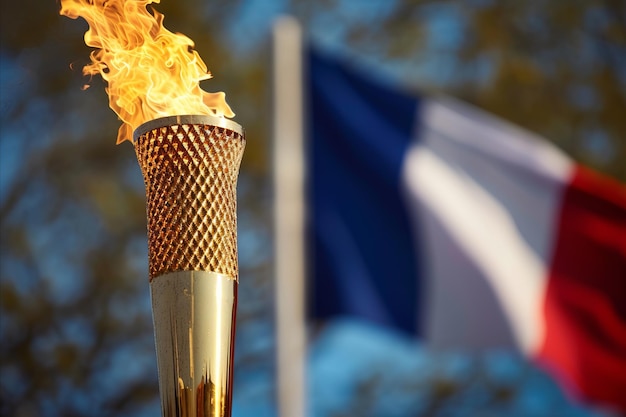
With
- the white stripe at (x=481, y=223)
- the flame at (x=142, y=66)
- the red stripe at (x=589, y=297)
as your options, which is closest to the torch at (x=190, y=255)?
the flame at (x=142, y=66)

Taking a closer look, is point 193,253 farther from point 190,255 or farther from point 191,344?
point 191,344

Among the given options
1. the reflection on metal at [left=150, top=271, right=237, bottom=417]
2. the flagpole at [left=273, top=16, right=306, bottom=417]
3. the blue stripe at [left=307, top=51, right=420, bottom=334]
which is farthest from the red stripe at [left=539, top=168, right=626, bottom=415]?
the reflection on metal at [left=150, top=271, right=237, bottom=417]

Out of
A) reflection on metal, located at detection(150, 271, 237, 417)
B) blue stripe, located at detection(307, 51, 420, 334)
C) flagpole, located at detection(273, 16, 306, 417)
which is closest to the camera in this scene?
reflection on metal, located at detection(150, 271, 237, 417)

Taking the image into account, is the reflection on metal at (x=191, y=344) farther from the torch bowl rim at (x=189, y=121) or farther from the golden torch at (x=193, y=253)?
the torch bowl rim at (x=189, y=121)

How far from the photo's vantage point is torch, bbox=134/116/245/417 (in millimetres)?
1646

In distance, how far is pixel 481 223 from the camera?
6.00m

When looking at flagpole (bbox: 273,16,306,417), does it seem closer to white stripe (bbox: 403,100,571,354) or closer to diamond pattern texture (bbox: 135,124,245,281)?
white stripe (bbox: 403,100,571,354)

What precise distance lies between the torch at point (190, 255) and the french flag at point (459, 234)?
405 cm

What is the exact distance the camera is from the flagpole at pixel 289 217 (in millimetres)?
5359

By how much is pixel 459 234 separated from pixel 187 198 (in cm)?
442

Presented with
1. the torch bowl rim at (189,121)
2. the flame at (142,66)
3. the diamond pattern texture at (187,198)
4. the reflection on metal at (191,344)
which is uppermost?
the flame at (142,66)

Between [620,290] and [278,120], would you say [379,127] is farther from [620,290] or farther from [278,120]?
[620,290]

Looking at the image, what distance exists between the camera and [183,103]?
75.9 inches

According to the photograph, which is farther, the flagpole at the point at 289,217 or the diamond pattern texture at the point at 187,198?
the flagpole at the point at 289,217
